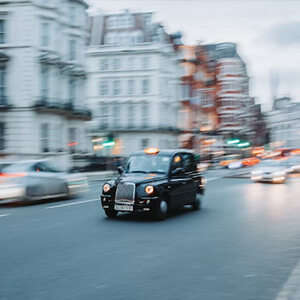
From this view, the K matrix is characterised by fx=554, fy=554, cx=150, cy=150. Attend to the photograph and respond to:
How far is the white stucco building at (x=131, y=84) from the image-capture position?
65.1 m

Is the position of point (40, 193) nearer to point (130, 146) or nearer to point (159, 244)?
point (159, 244)

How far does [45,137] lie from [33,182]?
21.6 meters

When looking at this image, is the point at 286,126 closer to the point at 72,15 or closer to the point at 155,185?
the point at 72,15

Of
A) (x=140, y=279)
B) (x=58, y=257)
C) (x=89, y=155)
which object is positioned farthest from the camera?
(x=89, y=155)

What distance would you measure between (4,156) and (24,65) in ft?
20.4

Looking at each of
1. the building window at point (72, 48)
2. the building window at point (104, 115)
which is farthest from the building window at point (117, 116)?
the building window at point (72, 48)

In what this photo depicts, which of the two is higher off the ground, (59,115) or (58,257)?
(59,115)

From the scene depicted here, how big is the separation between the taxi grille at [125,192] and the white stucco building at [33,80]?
24300 millimetres

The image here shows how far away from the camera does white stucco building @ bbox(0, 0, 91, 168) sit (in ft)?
120

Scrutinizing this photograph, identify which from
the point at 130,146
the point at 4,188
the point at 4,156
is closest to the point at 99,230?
the point at 4,188

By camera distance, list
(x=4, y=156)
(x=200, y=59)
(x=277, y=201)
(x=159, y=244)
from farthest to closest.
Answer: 1. (x=200, y=59)
2. (x=4, y=156)
3. (x=277, y=201)
4. (x=159, y=244)

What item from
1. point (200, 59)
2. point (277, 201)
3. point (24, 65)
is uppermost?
point (200, 59)

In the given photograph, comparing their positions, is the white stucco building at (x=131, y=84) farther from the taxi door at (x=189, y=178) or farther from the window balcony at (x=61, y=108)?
the taxi door at (x=189, y=178)

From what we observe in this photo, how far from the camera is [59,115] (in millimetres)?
39750
